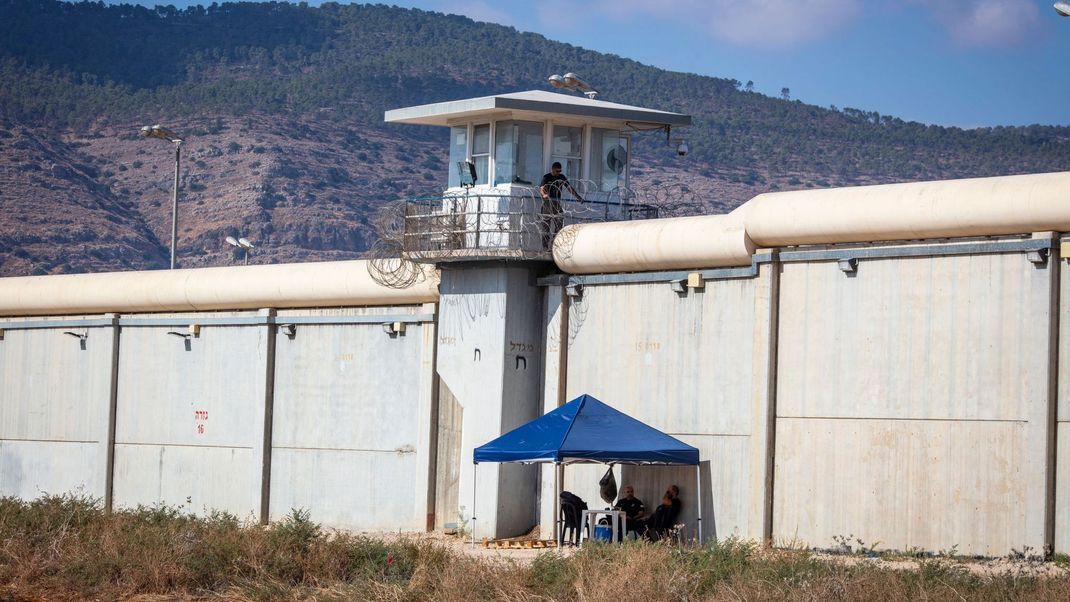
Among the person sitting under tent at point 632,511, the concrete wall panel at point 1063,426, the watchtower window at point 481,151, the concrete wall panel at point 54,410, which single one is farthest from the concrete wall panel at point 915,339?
the concrete wall panel at point 54,410

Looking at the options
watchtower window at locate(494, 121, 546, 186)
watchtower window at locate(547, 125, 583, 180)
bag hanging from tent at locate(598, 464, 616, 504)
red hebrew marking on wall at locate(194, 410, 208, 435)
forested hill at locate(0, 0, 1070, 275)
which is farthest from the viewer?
forested hill at locate(0, 0, 1070, 275)

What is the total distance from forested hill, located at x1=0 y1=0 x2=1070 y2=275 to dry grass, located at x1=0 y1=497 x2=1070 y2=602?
2655 inches

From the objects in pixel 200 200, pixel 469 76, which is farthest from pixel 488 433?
pixel 469 76

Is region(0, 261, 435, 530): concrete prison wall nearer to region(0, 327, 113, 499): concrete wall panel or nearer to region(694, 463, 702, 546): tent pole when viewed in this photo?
region(0, 327, 113, 499): concrete wall panel

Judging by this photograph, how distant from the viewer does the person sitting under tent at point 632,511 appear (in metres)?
23.8

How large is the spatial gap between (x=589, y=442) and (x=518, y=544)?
10.8ft

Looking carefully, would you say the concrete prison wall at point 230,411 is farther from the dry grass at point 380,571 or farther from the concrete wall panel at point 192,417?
the dry grass at point 380,571

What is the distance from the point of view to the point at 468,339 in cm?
2720

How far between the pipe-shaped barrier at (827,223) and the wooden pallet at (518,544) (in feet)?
14.9

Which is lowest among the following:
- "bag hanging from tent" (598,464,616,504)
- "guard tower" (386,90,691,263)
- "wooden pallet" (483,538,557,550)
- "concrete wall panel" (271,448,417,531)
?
"wooden pallet" (483,538,557,550)

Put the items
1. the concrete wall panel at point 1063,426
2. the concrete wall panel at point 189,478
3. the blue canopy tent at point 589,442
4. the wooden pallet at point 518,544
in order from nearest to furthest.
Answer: the concrete wall panel at point 1063,426 → the blue canopy tent at point 589,442 → the wooden pallet at point 518,544 → the concrete wall panel at point 189,478

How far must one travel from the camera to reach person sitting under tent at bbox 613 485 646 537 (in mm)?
23781

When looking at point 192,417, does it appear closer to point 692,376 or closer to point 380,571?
point 692,376

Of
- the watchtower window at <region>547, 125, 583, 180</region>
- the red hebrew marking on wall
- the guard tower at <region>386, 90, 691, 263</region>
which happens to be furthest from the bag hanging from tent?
the red hebrew marking on wall
